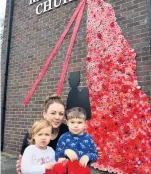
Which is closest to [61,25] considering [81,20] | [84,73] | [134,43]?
[81,20]

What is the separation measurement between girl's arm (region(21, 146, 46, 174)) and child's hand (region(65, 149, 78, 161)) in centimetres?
22

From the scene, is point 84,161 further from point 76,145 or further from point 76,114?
point 76,114

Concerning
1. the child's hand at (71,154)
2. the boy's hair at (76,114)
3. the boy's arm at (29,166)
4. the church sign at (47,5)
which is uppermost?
the church sign at (47,5)

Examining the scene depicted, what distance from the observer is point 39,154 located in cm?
254

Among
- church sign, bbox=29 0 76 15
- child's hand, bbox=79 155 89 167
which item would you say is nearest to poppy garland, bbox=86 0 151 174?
church sign, bbox=29 0 76 15

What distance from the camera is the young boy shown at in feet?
8.36

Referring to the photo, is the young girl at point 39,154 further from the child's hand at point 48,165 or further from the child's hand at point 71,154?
the child's hand at point 71,154

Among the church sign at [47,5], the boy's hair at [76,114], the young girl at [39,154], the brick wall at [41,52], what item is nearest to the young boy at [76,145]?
the boy's hair at [76,114]

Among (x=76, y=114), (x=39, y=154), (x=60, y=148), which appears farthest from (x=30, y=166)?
(x=76, y=114)

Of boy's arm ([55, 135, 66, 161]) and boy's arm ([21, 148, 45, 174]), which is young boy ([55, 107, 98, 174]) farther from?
boy's arm ([21, 148, 45, 174])

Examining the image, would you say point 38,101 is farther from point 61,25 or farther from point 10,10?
point 10,10

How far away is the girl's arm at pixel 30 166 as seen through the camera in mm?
2484

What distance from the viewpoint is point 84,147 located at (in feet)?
8.63

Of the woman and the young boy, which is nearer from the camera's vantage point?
the young boy
